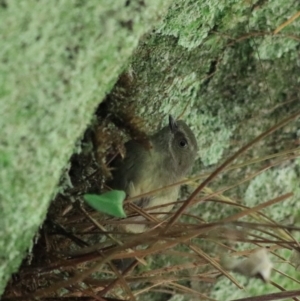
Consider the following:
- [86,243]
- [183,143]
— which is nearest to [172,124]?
[183,143]

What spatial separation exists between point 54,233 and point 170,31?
0.54m

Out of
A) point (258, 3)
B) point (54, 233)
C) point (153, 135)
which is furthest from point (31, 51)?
point (258, 3)

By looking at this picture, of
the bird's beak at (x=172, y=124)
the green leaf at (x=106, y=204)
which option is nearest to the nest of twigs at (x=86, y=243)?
the green leaf at (x=106, y=204)

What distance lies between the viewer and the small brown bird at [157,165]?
1.57 metres

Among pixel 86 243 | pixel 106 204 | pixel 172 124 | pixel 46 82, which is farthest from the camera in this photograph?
pixel 172 124

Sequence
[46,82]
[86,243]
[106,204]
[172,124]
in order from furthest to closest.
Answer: [172,124], [86,243], [106,204], [46,82]

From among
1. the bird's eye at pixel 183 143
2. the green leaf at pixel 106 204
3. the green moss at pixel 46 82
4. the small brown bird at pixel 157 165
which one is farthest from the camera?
the bird's eye at pixel 183 143

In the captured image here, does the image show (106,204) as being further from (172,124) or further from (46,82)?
(172,124)

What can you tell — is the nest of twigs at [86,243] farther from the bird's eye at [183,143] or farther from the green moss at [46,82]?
the bird's eye at [183,143]

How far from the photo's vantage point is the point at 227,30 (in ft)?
5.58

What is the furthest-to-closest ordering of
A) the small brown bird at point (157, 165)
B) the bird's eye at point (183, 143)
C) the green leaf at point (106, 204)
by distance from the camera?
the bird's eye at point (183, 143), the small brown bird at point (157, 165), the green leaf at point (106, 204)

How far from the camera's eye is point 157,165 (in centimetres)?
170

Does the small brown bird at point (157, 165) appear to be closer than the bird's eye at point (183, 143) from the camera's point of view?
Yes

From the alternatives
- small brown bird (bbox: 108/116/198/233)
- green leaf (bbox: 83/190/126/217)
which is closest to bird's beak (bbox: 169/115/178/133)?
small brown bird (bbox: 108/116/198/233)
